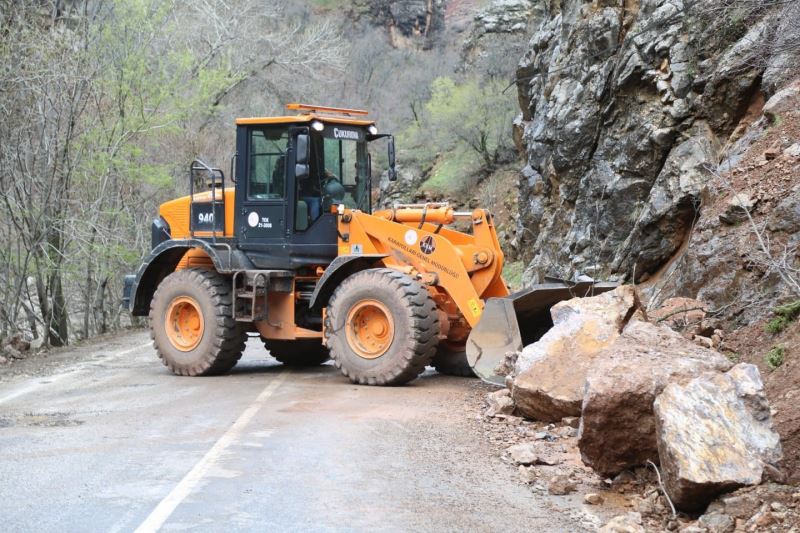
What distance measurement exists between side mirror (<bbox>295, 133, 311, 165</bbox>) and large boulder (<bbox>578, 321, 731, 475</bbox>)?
20.2 ft

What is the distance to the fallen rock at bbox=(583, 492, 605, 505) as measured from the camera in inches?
258

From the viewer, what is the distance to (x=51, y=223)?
17.5 metres

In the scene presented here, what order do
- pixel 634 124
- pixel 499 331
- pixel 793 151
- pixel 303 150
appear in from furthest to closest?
pixel 634 124
pixel 303 150
pixel 793 151
pixel 499 331

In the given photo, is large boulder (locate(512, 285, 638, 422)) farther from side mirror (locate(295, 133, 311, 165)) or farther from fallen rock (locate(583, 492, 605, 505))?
side mirror (locate(295, 133, 311, 165))

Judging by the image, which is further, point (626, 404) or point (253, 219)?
point (253, 219)

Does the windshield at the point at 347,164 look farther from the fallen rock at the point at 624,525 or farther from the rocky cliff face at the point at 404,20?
the rocky cliff face at the point at 404,20

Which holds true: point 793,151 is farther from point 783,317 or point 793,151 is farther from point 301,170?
point 301,170

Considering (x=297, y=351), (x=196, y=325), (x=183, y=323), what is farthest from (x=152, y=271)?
(x=297, y=351)

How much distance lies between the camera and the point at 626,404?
22.4 ft

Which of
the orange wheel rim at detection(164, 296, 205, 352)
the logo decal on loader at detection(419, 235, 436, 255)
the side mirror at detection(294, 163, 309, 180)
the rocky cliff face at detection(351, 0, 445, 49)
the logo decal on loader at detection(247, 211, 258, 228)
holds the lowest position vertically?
the orange wheel rim at detection(164, 296, 205, 352)

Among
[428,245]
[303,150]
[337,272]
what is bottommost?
[337,272]

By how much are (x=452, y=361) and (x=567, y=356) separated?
12.8 feet

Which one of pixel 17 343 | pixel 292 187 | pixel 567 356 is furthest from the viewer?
pixel 17 343

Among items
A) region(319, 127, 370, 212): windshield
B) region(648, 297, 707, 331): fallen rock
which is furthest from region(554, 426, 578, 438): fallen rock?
region(319, 127, 370, 212): windshield
